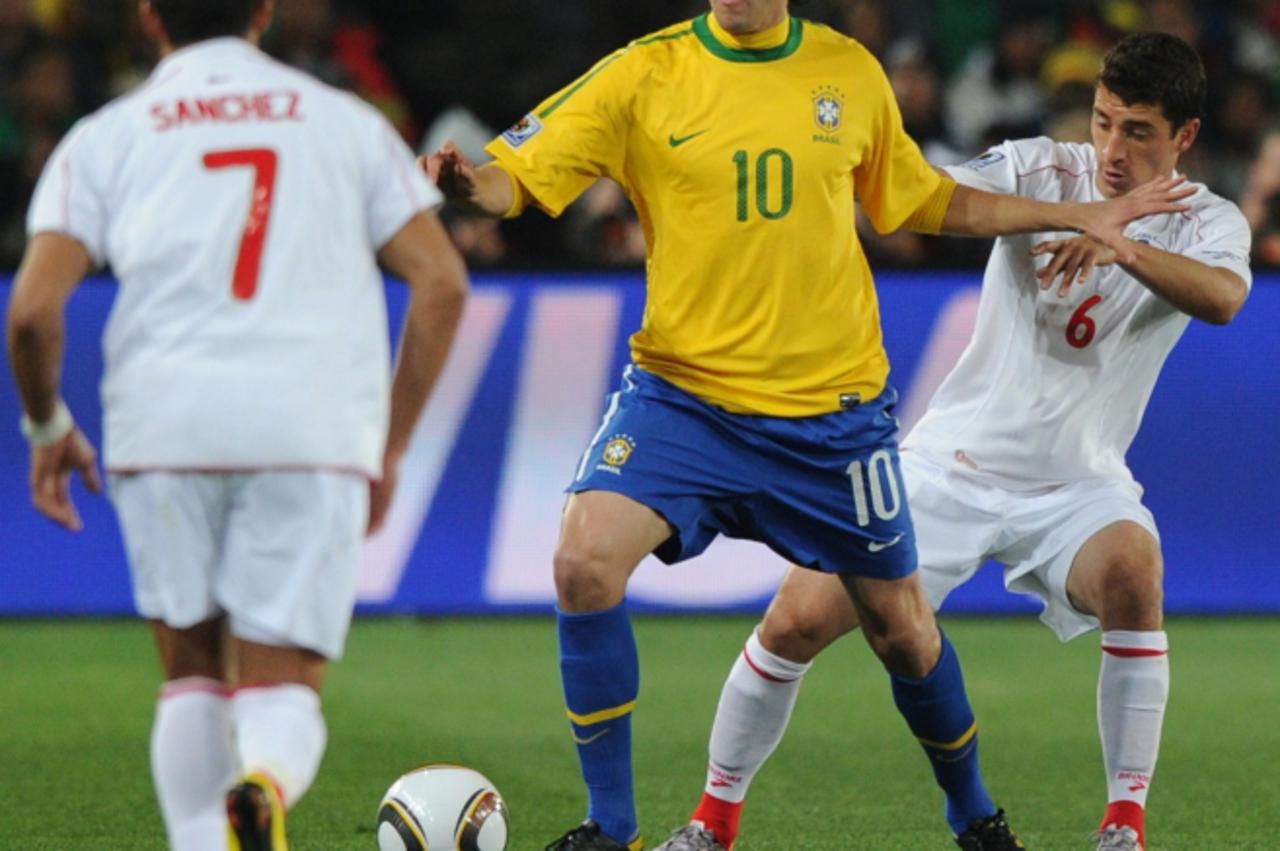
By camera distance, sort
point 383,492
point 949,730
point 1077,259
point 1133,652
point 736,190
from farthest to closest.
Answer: point 1133,652 → point 949,730 → point 1077,259 → point 736,190 → point 383,492

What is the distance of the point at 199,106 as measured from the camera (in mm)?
3793

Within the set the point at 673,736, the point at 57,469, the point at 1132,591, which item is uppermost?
the point at 57,469

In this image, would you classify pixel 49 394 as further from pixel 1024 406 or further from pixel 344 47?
pixel 344 47

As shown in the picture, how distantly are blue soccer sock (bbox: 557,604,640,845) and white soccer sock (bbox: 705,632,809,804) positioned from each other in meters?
0.47

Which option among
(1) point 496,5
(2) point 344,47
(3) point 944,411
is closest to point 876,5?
(1) point 496,5

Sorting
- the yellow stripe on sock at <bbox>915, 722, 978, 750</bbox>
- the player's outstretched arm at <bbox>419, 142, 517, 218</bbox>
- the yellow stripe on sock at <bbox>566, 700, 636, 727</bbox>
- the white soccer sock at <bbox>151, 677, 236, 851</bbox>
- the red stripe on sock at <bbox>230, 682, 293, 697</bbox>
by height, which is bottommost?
the yellow stripe on sock at <bbox>915, 722, 978, 750</bbox>

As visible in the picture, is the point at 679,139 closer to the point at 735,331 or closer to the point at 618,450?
the point at 735,331

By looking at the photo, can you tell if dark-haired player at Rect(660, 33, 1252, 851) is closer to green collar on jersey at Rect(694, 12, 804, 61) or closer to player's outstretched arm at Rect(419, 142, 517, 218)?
green collar on jersey at Rect(694, 12, 804, 61)

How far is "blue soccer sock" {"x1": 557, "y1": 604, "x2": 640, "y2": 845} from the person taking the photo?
195 inches

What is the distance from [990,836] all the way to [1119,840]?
1.02 feet

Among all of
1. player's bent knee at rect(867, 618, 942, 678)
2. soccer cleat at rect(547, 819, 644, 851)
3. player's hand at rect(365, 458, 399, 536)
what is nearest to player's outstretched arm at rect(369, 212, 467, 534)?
player's hand at rect(365, 458, 399, 536)

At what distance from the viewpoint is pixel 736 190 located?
16.6ft

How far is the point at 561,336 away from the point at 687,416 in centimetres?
476

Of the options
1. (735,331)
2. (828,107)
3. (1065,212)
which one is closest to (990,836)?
(735,331)
